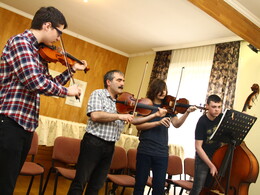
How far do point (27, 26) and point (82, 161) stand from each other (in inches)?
180

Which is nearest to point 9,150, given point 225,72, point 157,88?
point 157,88

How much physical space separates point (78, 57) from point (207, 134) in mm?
4442

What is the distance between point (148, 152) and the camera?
2377mm

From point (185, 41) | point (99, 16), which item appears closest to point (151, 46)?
point (185, 41)

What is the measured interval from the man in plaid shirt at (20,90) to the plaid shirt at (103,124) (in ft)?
2.15

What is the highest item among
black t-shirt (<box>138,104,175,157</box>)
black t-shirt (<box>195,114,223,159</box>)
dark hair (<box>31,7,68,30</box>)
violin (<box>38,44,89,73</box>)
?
dark hair (<box>31,7,68,30</box>)

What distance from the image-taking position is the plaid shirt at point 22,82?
1368 mm

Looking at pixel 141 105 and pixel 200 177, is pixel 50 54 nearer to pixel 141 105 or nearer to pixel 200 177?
pixel 141 105

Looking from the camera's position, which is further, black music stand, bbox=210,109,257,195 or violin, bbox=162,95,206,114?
violin, bbox=162,95,206,114

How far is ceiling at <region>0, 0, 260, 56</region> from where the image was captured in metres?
4.15

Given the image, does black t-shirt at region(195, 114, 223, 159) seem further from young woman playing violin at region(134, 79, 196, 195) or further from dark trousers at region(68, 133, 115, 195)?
dark trousers at region(68, 133, 115, 195)

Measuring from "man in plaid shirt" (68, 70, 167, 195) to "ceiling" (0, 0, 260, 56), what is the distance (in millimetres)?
2360

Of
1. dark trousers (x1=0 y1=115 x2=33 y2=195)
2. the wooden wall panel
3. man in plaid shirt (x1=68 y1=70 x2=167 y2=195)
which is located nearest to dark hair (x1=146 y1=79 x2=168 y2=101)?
man in plaid shirt (x1=68 y1=70 x2=167 y2=195)

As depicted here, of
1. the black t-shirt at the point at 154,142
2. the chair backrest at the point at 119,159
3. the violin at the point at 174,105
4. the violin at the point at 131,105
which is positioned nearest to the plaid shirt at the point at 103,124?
the violin at the point at 131,105
